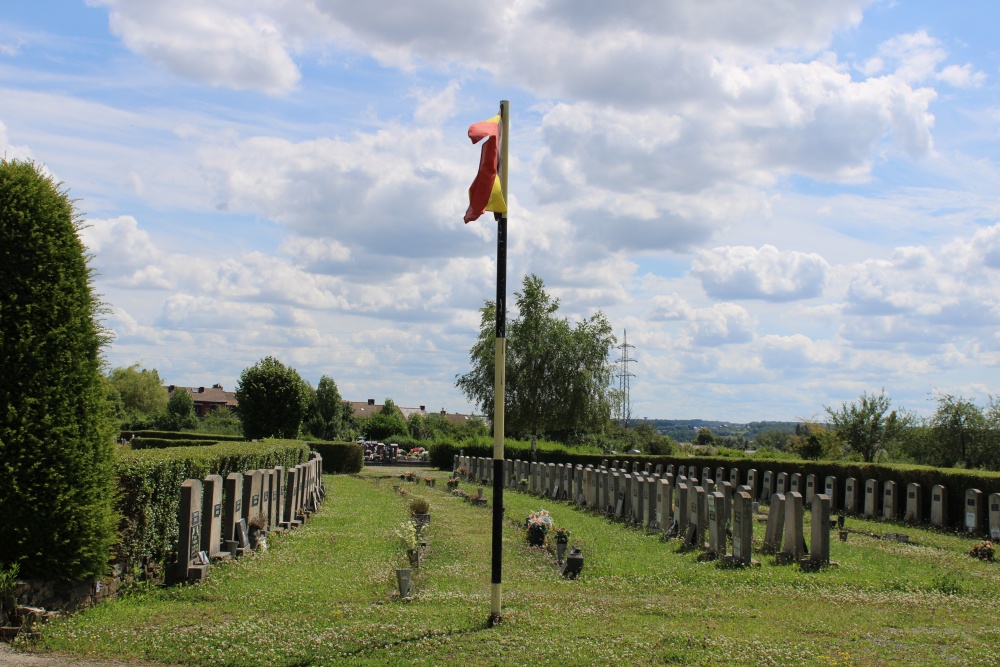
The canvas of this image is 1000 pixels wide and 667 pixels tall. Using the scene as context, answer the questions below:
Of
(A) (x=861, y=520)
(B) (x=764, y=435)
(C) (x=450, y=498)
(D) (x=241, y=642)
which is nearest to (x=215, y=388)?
(B) (x=764, y=435)

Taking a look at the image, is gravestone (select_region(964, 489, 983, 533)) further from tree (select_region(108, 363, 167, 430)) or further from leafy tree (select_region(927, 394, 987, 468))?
tree (select_region(108, 363, 167, 430))

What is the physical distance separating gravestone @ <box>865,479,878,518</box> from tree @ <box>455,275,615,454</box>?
23480 mm

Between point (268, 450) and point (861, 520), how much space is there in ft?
48.0

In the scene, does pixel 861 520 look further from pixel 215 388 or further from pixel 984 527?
pixel 215 388

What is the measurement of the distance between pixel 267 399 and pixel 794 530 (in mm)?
27321

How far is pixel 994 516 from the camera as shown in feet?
57.7

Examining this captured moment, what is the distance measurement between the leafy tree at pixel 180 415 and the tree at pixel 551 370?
2624 centimetres

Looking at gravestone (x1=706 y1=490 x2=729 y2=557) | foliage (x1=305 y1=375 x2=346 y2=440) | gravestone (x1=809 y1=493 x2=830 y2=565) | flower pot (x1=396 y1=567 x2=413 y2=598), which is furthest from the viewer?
foliage (x1=305 y1=375 x2=346 y2=440)

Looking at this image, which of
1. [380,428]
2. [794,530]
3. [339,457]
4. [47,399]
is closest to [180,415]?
[380,428]

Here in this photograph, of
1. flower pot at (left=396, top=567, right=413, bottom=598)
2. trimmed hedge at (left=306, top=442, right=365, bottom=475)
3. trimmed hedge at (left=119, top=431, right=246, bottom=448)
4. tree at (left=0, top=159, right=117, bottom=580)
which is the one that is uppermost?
tree at (left=0, top=159, right=117, bottom=580)

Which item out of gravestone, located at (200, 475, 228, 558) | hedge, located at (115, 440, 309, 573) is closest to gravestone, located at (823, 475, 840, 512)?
hedge, located at (115, 440, 309, 573)

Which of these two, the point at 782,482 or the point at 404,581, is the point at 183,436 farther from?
the point at 404,581

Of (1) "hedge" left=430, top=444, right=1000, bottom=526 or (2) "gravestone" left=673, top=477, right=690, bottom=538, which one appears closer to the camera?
(2) "gravestone" left=673, top=477, right=690, bottom=538

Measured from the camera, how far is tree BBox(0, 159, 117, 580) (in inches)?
332
